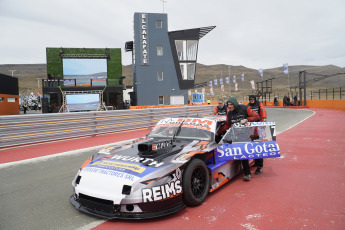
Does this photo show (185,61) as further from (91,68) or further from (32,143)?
(32,143)

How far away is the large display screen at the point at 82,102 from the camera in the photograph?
2439 centimetres

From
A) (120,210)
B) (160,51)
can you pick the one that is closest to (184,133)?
(120,210)

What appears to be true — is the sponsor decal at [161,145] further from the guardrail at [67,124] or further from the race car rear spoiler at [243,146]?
the guardrail at [67,124]

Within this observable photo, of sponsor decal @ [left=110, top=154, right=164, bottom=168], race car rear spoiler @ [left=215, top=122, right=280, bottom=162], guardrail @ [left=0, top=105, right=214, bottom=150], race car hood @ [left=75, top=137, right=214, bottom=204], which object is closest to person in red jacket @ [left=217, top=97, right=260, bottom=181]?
race car rear spoiler @ [left=215, top=122, right=280, bottom=162]

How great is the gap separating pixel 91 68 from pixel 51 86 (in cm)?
619

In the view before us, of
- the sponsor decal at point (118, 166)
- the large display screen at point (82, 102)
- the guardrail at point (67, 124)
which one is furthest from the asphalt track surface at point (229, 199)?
the large display screen at point (82, 102)

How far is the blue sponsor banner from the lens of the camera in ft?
15.5

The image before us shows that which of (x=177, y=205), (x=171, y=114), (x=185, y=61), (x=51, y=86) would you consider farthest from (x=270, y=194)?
(x=185, y=61)

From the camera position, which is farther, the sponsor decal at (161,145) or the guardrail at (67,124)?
→ the guardrail at (67,124)

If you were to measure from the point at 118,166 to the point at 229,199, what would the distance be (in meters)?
1.88

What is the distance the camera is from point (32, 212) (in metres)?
3.75

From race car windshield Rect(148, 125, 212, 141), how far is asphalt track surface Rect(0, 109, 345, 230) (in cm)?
102

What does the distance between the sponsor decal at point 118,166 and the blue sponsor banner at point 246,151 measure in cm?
170

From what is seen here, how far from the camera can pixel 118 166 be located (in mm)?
3689
